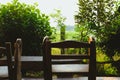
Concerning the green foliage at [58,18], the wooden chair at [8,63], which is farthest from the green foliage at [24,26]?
the wooden chair at [8,63]

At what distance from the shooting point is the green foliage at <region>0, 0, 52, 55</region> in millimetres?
6039

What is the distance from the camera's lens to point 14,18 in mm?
6062

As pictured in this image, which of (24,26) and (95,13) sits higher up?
(95,13)

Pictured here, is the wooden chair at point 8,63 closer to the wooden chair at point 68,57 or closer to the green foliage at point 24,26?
the wooden chair at point 68,57

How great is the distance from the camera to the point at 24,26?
237 inches

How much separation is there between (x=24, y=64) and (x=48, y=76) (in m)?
1.19

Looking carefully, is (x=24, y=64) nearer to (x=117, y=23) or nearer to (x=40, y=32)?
(x=40, y=32)

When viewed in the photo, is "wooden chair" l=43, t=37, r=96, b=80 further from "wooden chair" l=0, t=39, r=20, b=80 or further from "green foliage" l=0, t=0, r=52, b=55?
"green foliage" l=0, t=0, r=52, b=55

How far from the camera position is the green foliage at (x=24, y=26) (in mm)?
6039

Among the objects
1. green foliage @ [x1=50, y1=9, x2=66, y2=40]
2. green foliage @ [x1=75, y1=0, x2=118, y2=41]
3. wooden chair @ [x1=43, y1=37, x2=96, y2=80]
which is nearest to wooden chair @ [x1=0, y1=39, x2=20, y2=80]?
wooden chair @ [x1=43, y1=37, x2=96, y2=80]

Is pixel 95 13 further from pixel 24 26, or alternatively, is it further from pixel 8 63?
pixel 8 63

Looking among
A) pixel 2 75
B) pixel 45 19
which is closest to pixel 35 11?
pixel 45 19

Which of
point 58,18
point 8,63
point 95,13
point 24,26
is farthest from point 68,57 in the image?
point 58,18

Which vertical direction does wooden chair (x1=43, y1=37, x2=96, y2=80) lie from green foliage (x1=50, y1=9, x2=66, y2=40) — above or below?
below
